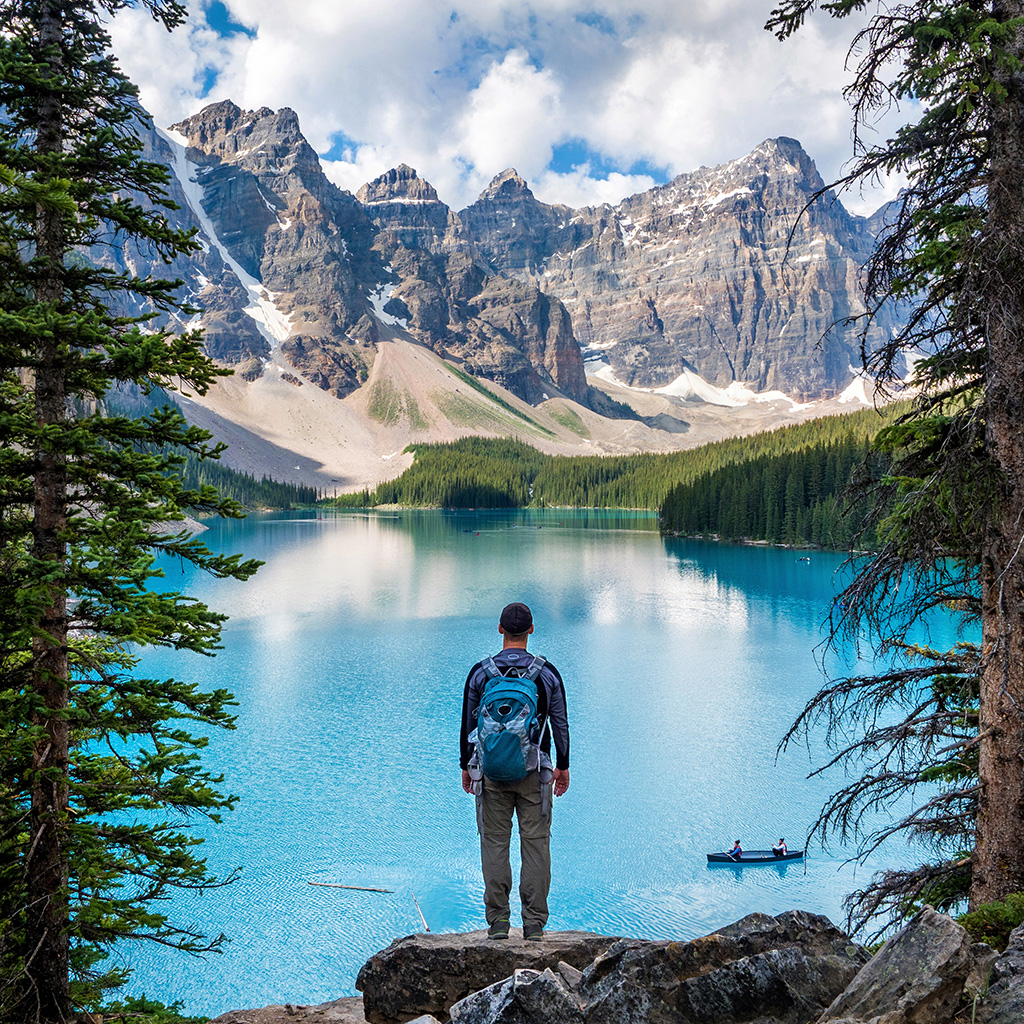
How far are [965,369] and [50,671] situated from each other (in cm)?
941

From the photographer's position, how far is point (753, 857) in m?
19.6

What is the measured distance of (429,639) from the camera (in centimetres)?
4619

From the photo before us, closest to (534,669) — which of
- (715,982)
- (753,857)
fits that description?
(715,982)

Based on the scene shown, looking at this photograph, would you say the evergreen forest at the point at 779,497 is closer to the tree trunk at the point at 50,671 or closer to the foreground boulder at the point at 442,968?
the foreground boulder at the point at 442,968

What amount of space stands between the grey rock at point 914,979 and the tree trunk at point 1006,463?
2.36 meters

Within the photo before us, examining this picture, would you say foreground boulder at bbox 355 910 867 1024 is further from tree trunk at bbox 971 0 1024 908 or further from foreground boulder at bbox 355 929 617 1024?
tree trunk at bbox 971 0 1024 908

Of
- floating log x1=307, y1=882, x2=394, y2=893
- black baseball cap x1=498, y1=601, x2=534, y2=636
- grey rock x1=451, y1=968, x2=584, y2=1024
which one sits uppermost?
black baseball cap x1=498, y1=601, x2=534, y2=636

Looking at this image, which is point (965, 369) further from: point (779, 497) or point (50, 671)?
point (779, 497)

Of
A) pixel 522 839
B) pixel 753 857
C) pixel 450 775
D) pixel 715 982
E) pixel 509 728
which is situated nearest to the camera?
pixel 715 982

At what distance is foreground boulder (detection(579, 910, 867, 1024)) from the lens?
16.8ft

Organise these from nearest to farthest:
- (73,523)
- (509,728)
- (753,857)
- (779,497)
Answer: (509,728) < (73,523) < (753,857) < (779,497)

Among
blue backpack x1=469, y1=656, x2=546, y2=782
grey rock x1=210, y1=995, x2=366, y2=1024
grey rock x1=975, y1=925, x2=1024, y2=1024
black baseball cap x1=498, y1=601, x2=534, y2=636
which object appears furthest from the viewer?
grey rock x1=210, y1=995, x2=366, y2=1024

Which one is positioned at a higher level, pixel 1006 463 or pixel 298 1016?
pixel 1006 463

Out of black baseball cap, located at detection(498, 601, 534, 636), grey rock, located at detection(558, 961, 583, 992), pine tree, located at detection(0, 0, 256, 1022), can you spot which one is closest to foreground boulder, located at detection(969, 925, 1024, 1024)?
grey rock, located at detection(558, 961, 583, 992)
